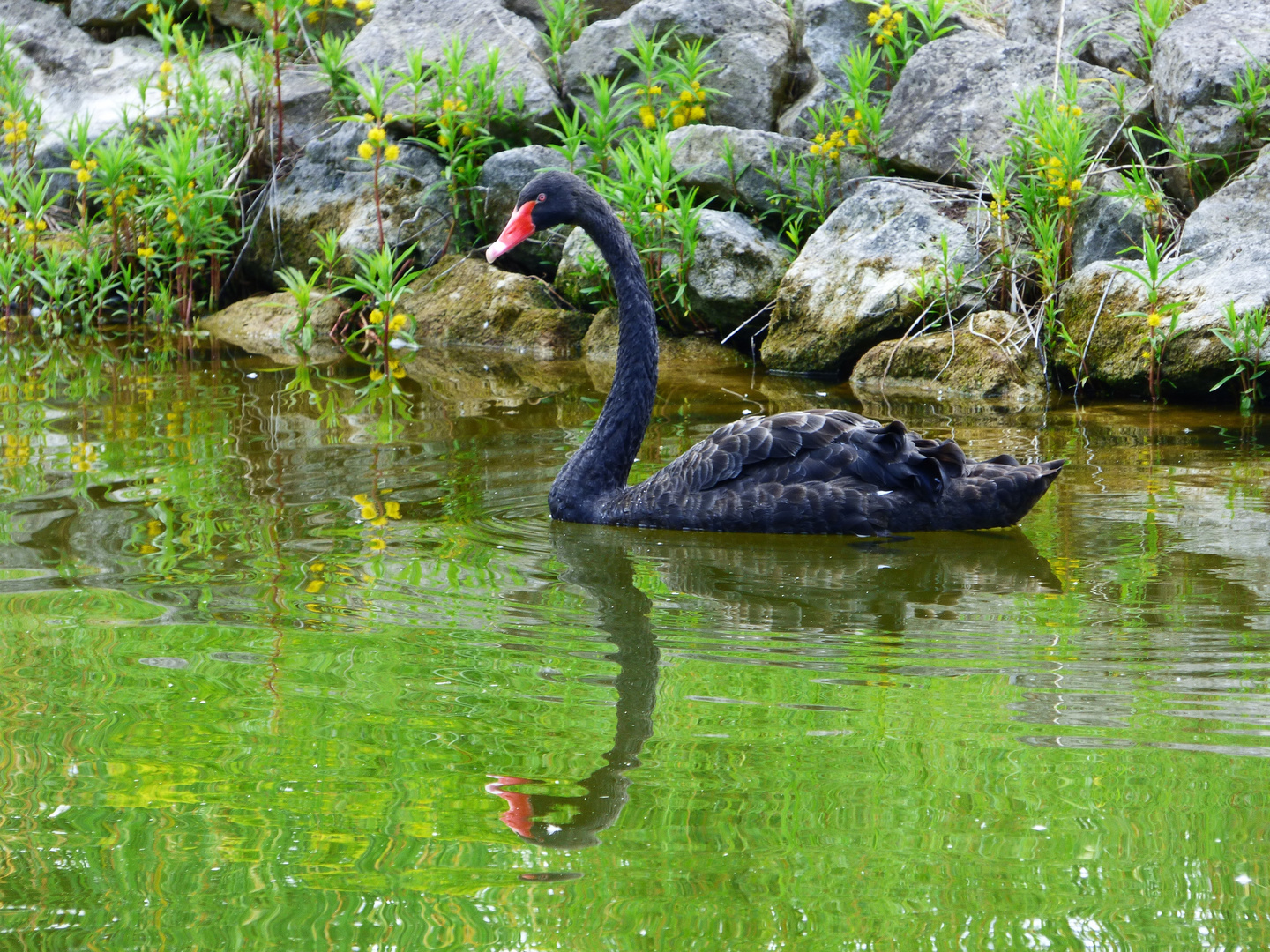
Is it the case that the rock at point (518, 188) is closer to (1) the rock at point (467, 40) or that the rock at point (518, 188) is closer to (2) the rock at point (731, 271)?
(1) the rock at point (467, 40)

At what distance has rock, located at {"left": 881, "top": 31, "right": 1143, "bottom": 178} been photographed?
794 cm

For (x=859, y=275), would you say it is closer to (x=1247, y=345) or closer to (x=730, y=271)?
(x=730, y=271)

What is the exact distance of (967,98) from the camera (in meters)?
8.09

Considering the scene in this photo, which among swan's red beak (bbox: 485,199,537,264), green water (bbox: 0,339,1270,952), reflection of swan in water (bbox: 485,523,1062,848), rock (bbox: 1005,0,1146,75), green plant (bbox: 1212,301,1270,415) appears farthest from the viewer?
rock (bbox: 1005,0,1146,75)

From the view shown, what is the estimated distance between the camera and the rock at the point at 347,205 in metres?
9.15

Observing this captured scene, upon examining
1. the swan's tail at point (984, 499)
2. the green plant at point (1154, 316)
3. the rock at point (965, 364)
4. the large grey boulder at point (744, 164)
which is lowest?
the swan's tail at point (984, 499)

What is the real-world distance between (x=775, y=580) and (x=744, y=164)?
4.83m

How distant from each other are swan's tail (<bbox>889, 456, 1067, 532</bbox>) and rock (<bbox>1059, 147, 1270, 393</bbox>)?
237 cm

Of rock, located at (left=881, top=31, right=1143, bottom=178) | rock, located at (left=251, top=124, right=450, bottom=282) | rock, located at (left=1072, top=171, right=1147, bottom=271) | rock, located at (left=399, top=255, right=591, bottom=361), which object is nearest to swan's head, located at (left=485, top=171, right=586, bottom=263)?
rock, located at (left=399, top=255, right=591, bottom=361)

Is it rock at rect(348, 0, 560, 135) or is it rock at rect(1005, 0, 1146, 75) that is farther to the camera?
rock at rect(348, 0, 560, 135)

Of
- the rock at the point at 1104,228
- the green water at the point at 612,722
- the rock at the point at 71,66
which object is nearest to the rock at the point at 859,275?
the rock at the point at 1104,228

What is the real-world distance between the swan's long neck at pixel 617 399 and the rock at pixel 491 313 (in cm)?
333

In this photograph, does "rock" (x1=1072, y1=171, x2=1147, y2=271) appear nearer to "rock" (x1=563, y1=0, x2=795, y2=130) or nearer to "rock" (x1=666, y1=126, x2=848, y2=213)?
"rock" (x1=666, y1=126, x2=848, y2=213)

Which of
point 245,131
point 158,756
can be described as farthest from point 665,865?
point 245,131
